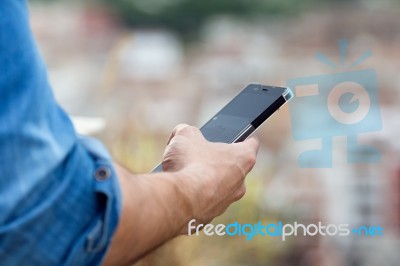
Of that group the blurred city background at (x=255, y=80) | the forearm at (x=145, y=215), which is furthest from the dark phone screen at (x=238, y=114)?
the blurred city background at (x=255, y=80)

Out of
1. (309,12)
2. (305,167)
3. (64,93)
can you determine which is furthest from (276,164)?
(64,93)

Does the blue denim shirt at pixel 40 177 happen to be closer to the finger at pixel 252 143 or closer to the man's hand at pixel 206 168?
the man's hand at pixel 206 168

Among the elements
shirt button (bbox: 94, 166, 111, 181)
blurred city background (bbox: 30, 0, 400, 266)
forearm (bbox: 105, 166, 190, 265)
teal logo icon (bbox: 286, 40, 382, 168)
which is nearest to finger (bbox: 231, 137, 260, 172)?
forearm (bbox: 105, 166, 190, 265)

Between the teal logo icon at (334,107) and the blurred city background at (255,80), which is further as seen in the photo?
the blurred city background at (255,80)

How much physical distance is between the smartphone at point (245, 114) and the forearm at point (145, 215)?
0.19 meters

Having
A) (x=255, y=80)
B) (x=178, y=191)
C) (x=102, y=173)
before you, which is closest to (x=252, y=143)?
(x=178, y=191)

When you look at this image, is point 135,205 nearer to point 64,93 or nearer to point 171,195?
point 171,195

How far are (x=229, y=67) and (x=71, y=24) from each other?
0.58 m

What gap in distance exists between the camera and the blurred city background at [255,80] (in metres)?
2.32

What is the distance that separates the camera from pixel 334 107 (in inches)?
84.5

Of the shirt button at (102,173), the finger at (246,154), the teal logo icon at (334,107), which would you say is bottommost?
the teal logo icon at (334,107)

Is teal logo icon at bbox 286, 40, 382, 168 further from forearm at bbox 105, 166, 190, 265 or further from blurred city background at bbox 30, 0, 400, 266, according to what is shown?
forearm at bbox 105, 166, 190, 265

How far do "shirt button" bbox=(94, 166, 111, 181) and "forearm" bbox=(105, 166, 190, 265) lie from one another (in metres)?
0.02

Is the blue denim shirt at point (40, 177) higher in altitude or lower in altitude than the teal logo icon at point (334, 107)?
higher
